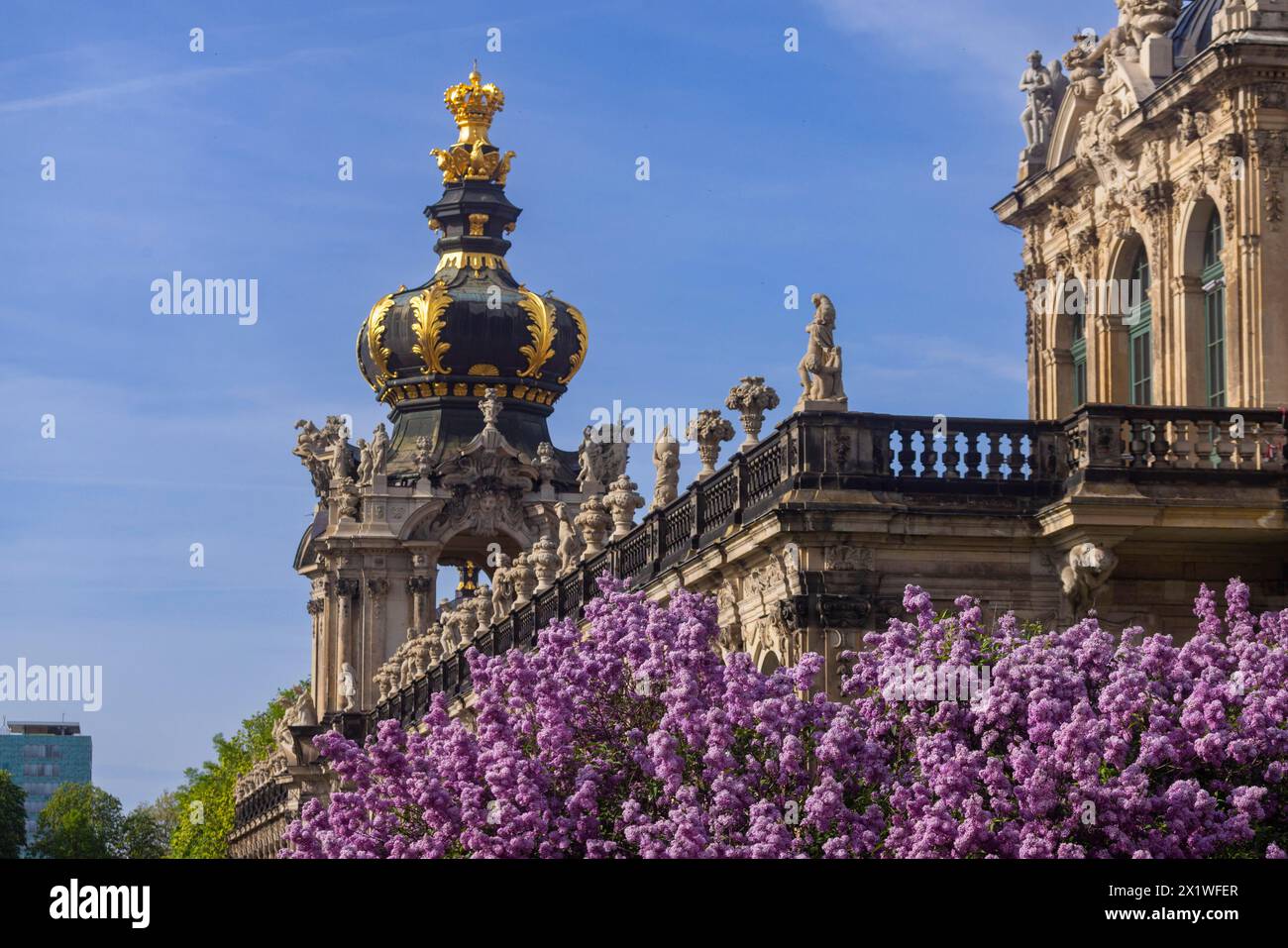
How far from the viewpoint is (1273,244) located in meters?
47.8

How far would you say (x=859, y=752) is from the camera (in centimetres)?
3669

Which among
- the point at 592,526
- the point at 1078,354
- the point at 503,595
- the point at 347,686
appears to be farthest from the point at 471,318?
the point at 1078,354

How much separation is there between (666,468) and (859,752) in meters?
18.6

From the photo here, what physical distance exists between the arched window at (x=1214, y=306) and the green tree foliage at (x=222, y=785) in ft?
293

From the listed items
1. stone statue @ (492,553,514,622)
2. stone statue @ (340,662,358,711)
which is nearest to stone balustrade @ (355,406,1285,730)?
stone statue @ (492,553,514,622)

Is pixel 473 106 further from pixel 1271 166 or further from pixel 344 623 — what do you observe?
pixel 1271 166

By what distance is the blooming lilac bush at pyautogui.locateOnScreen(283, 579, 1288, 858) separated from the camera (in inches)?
1358

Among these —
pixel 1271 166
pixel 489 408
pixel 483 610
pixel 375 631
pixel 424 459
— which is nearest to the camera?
pixel 1271 166

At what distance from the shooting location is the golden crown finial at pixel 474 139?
10844 cm

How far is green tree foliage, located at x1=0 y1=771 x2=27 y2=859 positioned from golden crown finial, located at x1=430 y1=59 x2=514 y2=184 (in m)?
39.3

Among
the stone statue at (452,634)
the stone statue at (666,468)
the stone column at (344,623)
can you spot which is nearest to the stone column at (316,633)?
the stone column at (344,623)
